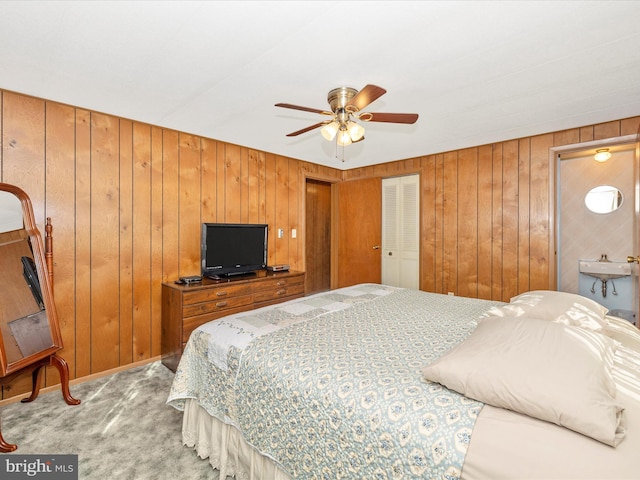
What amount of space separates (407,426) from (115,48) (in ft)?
7.86

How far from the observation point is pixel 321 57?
189 cm

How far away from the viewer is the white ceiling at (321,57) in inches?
60.1

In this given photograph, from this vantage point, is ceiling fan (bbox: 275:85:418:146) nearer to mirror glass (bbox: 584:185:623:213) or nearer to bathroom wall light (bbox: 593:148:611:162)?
bathroom wall light (bbox: 593:148:611:162)

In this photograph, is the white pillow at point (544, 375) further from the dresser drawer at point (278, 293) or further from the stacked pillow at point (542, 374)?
the dresser drawer at point (278, 293)

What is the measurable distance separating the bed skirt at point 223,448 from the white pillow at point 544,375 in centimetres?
92

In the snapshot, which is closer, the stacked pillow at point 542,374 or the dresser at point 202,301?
the stacked pillow at point 542,374

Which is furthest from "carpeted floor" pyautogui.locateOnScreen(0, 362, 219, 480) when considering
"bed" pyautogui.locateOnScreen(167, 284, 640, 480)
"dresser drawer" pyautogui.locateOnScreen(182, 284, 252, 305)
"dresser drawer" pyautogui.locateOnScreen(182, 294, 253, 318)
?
"dresser drawer" pyautogui.locateOnScreen(182, 284, 252, 305)

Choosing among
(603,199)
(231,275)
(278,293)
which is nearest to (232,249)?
(231,275)

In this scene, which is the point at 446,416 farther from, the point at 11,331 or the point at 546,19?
the point at 11,331

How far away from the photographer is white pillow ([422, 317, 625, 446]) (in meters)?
0.90

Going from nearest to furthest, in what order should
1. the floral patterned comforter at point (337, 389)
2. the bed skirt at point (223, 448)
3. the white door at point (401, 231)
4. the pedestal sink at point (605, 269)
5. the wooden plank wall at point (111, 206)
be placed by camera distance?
the floral patterned comforter at point (337, 389), the bed skirt at point (223, 448), the wooden plank wall at point (111, 206), the pedestal sink at point (605, 269), the white door at point (401, 231)

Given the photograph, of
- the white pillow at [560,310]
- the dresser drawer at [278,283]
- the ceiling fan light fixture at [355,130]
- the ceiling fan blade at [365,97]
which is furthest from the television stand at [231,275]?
the white pillow at [560,310]

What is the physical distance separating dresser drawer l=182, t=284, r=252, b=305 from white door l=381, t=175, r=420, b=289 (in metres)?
2.40

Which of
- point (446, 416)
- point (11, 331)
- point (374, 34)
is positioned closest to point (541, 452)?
point (446, 416)
